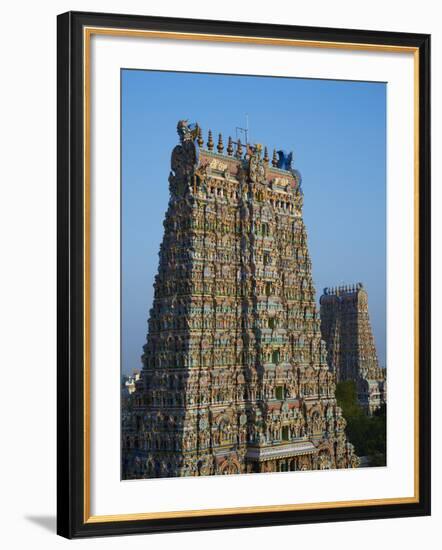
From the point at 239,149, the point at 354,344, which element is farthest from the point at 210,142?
the point at 354,344

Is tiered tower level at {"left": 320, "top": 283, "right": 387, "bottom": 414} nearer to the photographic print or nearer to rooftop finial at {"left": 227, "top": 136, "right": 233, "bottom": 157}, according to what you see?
the photographic print

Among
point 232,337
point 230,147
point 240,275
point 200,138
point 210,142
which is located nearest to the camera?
A: point 200,138

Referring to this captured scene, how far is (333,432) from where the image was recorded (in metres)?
7.15

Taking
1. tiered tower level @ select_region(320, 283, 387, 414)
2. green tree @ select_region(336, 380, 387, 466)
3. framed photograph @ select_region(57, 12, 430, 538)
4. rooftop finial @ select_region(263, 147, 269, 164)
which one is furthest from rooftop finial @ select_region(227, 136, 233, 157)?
green tree @ select_region(336, 380, 387, 466)

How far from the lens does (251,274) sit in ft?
24.6

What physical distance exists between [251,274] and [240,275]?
8cm

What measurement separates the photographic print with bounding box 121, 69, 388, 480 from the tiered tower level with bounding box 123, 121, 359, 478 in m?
0.01

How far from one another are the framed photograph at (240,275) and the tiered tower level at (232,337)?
0.05 ft

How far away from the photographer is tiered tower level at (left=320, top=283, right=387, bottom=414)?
23.3 ft

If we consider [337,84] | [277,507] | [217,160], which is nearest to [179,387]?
[277,507]

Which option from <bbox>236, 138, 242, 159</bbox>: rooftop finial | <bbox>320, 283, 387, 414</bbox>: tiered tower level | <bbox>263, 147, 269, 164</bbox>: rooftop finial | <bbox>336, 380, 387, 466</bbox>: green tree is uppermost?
<bbox>236, 138, 242, 159</bbox>: rooftop finial

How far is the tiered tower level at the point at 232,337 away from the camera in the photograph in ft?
22.5

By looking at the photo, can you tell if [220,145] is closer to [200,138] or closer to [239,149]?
[239,149]

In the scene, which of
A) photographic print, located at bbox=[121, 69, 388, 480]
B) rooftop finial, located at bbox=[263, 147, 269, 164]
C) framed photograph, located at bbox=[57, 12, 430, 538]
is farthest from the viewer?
rooftop finial, located at bbox=[263, 147, 269, 164]
